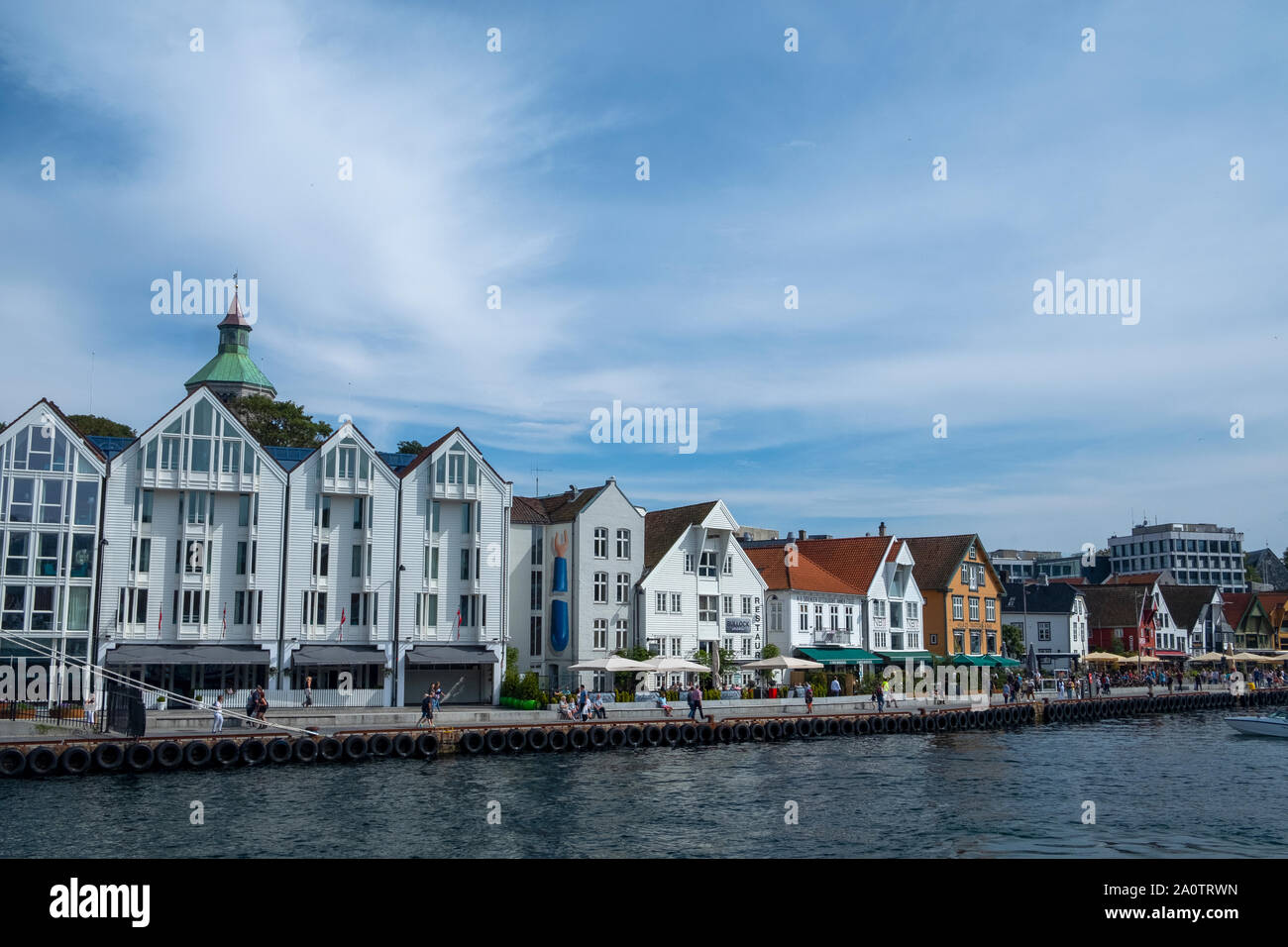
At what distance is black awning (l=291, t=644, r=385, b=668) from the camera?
57.6 m

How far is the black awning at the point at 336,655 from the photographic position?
189 ft

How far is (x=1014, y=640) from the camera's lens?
104250 millimetres

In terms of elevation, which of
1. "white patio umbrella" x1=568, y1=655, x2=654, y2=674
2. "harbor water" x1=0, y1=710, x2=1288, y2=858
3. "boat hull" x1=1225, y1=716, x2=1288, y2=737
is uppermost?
"white patio umbrella" x1=568, y1=655, x2=654, y2=674

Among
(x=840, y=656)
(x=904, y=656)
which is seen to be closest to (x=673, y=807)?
(x=840, y=656)

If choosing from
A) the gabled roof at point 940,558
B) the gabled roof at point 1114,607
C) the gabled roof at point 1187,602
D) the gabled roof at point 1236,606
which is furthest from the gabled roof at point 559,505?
the gabled roof at point 1236,606

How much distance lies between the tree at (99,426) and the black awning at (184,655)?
93.9 feet

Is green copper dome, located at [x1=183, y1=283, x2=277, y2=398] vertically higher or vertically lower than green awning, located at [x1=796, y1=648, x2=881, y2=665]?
higher

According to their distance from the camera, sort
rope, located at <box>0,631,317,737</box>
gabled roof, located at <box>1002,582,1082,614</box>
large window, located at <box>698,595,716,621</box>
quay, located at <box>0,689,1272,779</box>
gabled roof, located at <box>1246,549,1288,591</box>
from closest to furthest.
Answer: quay, located at <box>0,689,1272,779</box> < rope, located at <box>0,631,317,737</box> < large window, located at <box>698,595,716,621</box> < gabled roof, located at <box>1002,582,1082,614</box> < gabled roof, located at <box>1246,549,1288,591</box>

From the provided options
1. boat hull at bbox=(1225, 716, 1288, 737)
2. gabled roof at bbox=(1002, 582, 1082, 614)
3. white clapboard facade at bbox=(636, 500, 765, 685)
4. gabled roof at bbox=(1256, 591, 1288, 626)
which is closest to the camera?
boat hull at bbox=(1225, 716, 1288, 737)

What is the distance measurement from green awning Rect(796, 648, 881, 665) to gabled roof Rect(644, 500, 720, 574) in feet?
42.6

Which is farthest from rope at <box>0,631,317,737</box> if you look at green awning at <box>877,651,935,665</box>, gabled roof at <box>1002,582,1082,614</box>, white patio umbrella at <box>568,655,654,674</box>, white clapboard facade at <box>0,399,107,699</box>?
gabled roof at <box>1002,582,1082,614</box>

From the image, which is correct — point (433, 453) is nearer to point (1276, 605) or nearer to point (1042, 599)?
point (1042, 599)

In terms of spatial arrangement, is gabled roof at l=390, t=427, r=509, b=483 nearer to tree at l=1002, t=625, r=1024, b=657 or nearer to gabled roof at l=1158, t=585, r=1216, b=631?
tree at l=1002, t=625, r=1024, b=657
